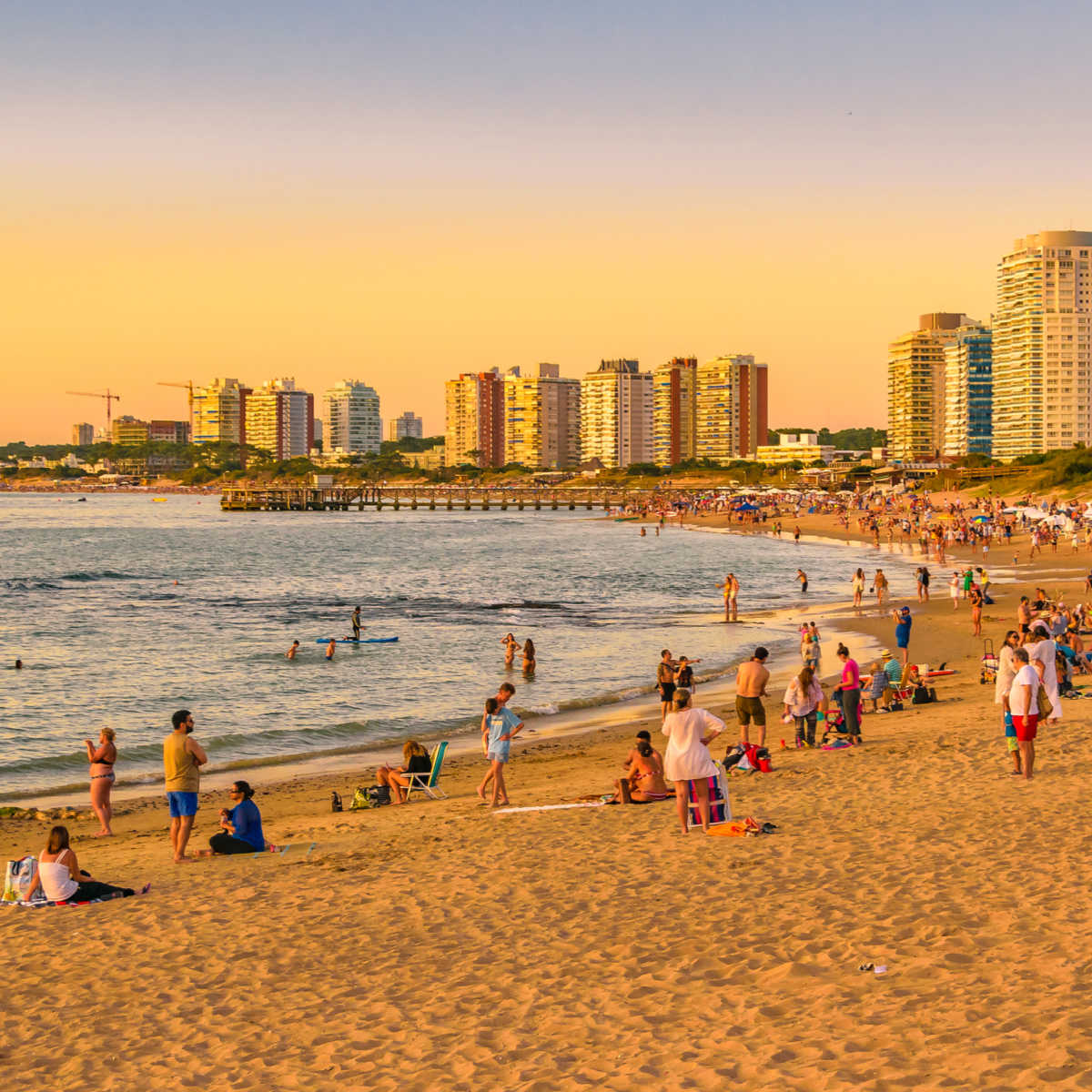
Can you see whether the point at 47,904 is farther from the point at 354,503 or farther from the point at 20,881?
the point at 354,503

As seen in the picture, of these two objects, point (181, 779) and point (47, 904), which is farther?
point (181, 779)

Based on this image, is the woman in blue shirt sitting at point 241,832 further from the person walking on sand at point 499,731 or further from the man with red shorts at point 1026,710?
the man with red shorts at point 1026,710

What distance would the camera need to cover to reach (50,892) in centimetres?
980

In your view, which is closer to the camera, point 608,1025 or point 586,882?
point 608,1025

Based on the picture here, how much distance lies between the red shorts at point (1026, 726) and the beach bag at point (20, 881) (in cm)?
996

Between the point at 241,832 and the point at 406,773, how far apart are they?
3.18 m

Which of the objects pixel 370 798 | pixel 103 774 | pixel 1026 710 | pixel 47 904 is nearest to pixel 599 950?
pixel 47 904

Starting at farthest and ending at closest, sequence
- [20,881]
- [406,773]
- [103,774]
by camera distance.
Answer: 1. [406,773]
2. [103,774]
3. [20,881]

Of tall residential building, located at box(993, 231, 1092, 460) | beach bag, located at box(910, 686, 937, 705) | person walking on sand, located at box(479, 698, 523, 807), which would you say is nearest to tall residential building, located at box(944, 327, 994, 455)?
tall residential building, located at box(993, 231, 1092, 460)

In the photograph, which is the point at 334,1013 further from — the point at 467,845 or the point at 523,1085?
the point at 467,845

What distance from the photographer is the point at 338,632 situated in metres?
35.3

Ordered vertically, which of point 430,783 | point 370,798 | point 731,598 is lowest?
point 370,798

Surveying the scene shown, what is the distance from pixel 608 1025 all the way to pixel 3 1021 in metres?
3.94

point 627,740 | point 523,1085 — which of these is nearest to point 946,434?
point 627,740
